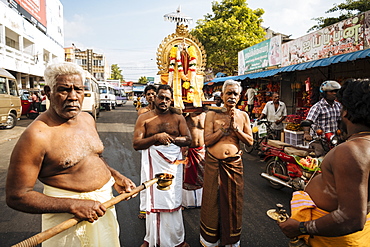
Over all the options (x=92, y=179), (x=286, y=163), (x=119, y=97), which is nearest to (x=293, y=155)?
(x=286, y=163)

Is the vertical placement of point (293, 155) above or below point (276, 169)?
above

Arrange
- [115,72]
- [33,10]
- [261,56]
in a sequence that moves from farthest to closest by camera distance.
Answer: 1. [115,72]
2. [33,10]
3. [261,56]

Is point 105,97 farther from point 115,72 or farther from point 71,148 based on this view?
point 115,72

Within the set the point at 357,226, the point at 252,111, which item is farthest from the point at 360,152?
the point at 252,111

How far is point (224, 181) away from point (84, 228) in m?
1.67

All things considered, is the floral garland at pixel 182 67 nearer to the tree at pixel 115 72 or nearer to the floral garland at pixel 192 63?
the floral garland at pixel 192 63

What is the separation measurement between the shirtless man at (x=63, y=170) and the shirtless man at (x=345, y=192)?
53.7 inches

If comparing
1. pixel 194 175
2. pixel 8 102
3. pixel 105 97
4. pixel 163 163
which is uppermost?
pixel 105 97

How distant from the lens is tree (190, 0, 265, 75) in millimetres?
Result: 19359

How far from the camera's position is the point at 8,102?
38.8ft

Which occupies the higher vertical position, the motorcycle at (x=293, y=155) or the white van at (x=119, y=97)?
the white van at (x=119, y=97)

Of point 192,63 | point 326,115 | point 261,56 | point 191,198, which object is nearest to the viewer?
point 191,198

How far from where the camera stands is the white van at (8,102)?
11453 mm

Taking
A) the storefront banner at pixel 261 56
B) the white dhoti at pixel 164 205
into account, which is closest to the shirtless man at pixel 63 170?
the white dhoti at pixel 164 205
